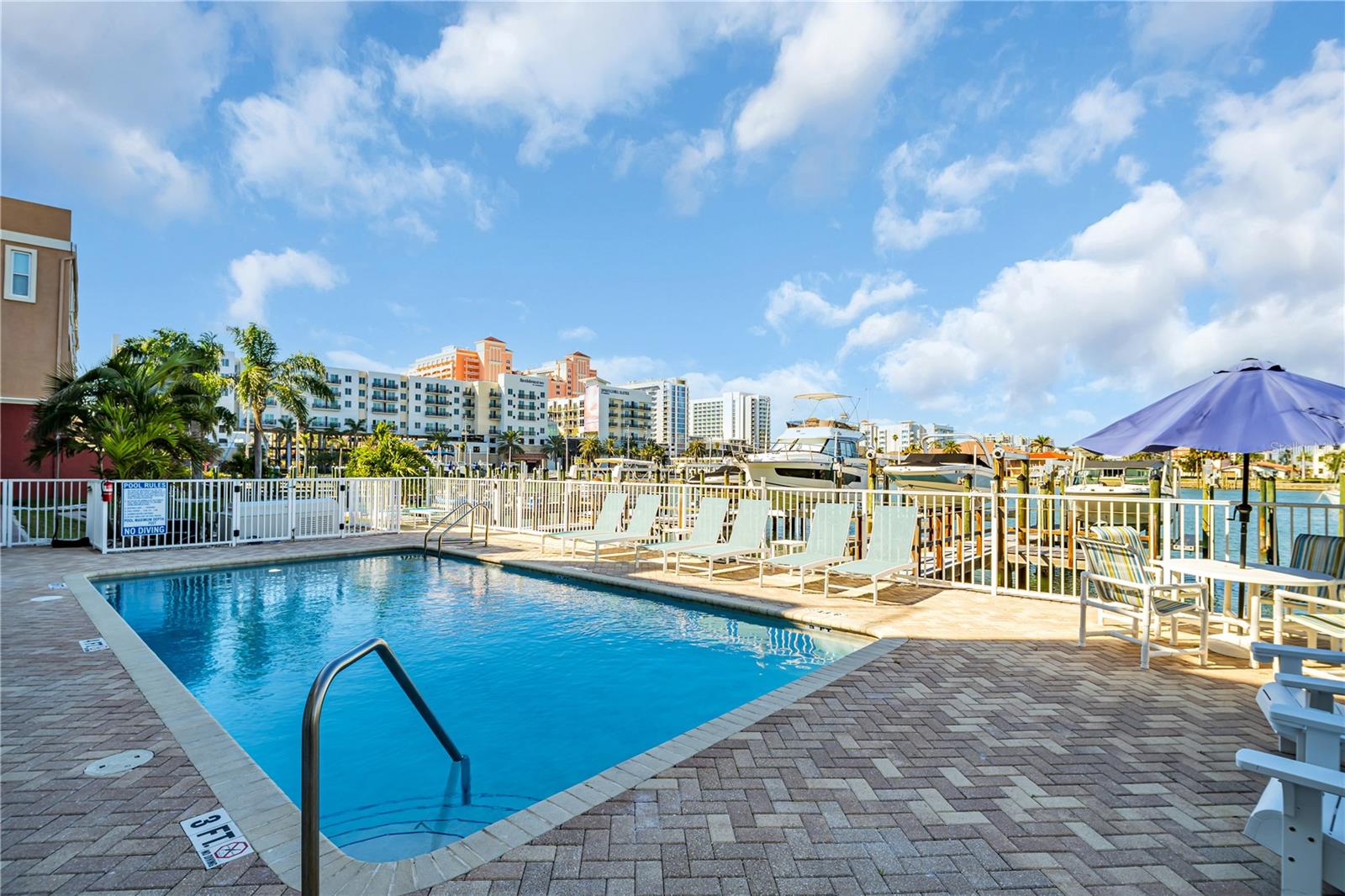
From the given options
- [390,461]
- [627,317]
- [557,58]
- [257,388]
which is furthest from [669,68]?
[627,317]

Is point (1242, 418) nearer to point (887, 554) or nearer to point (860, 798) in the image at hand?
point (887, 554)

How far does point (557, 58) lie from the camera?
11.5 m

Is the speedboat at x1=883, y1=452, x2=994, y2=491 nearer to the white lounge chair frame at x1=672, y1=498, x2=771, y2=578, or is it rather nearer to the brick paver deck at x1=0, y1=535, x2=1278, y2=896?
the white lounge chair frame at x1=672, y1=498, x2=771, y2=578

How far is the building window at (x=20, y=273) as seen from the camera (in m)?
17.6

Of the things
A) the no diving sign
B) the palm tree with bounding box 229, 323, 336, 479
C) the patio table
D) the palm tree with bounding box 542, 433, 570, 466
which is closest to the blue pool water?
the no diving sign

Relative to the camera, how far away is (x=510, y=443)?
9119 centimetres

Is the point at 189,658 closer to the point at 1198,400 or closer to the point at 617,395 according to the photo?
the point at 1198,400

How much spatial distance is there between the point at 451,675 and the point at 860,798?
12.8ft

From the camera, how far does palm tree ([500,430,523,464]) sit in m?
91.6

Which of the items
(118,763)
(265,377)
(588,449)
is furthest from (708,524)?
(588,449)

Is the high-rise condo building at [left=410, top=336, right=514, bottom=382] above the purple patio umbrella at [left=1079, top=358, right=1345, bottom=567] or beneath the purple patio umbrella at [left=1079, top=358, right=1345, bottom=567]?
above

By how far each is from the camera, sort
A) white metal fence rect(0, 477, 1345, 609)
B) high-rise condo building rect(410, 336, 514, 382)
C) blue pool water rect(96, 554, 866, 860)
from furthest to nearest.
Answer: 1. high-rise condo building rect(410, 336, 514, 382)
2. white metal fence rect(0, 477, 1345, 609)
3. blue pool water rect(96, 554, 866, 860)

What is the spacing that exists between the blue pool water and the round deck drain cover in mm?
719

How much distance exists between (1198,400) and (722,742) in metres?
4.82
